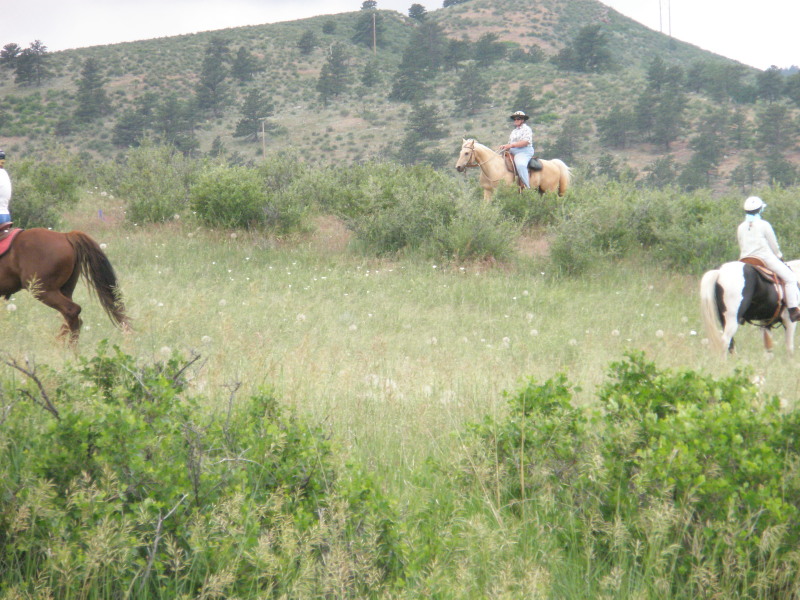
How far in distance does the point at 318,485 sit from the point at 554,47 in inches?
3047

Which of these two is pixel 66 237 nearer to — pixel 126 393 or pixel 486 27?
pixel 126 393

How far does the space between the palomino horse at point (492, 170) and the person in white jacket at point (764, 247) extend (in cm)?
871

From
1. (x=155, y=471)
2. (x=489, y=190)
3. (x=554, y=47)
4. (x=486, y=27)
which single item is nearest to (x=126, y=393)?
(x=155, y=471)

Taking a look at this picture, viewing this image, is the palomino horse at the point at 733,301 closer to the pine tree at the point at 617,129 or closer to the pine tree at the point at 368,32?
the pine tree at the point at 617,129

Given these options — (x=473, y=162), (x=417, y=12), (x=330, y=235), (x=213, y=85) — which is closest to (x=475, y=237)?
(x=330, y=235)

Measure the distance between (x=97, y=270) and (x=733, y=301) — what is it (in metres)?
6.77

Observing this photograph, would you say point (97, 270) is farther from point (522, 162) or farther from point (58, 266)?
point (522, 162)

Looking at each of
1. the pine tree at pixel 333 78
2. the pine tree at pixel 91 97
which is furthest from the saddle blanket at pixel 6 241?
the pine tree at pixel 333 78

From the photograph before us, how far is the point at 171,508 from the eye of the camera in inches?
115

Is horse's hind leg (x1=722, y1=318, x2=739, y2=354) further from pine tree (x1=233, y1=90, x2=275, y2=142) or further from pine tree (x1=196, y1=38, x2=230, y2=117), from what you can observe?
pine tree (x1=196, y1=38, x2=230, y2=117)

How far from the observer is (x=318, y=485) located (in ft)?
10.9

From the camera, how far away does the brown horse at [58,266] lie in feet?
24.9

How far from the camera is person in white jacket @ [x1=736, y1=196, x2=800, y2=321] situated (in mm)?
8094

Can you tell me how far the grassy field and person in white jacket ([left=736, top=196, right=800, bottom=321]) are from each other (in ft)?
2.43
